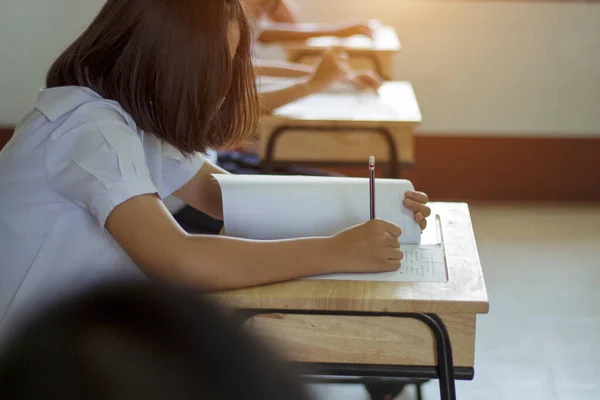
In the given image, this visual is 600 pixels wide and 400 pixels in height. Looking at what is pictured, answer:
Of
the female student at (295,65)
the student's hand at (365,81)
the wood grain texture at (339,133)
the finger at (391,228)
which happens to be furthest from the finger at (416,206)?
the student's hand at (365,81)

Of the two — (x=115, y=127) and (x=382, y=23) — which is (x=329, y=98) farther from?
(x=115, y=127)

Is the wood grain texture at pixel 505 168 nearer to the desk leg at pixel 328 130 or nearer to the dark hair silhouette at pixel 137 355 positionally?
the desk leg at pixel 328 130

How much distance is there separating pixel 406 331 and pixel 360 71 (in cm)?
191

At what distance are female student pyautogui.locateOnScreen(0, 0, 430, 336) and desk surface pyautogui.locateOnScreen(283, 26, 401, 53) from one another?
5.97 ft

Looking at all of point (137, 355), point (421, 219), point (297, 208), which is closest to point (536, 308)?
point (421, 219)

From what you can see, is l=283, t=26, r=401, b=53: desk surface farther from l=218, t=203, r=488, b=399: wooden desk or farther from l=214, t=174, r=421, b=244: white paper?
l=218, t=203, r=488, b=399: wooden desk

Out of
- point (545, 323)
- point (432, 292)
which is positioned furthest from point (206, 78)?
point (545, 323)

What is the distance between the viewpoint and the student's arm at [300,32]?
3.40 metres

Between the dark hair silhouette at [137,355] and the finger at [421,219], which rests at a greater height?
the dark hair silhouette at [137,355]

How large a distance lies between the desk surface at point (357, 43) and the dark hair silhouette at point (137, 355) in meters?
2.91

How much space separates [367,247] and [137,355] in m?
1.06

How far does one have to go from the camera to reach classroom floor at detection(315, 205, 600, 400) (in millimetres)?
2428

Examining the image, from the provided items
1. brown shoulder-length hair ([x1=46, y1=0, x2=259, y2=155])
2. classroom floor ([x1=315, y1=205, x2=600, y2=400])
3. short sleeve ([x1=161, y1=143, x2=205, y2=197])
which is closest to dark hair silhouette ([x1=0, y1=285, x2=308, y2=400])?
brown shoulder-length hair ([x1=46, y1=0, x2=259, y2=155])

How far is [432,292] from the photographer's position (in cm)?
136
